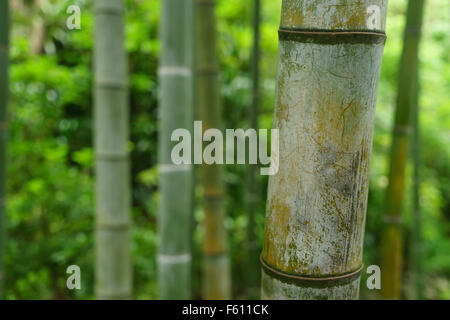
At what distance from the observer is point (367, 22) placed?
52 cm

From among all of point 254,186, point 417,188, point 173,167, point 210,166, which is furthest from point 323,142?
point 417,188

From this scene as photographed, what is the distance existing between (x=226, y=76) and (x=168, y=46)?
2.49 meters

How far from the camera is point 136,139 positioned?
13.0ft

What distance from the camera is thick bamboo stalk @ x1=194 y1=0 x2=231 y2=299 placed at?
1758mm

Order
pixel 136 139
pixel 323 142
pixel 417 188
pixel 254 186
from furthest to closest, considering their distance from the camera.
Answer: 1. pixel 136 139
2. pixel 417 188
3. pixel 254 186
4. pixel 323 142

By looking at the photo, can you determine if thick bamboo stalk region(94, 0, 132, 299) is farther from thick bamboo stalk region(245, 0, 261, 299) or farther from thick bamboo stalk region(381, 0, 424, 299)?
thick bamboo stalk region(381, 0, 424, 299)

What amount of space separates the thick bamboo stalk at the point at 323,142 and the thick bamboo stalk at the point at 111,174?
0.97 meters

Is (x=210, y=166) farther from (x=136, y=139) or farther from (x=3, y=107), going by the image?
(x=136, y=139)

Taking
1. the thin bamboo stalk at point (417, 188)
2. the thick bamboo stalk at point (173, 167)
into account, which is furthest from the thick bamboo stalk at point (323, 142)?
the thin bamboo stalk at point (417, 188)

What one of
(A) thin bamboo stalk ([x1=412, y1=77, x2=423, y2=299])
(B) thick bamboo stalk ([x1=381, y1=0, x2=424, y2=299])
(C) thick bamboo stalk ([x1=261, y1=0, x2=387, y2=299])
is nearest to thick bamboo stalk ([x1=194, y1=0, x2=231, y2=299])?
(B) thick bamboo stalk ([x1=381, y1=0, x2=424, y2=299])

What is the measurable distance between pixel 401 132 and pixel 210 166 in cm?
83

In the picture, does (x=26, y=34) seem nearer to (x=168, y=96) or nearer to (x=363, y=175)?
(x=168, y=96)

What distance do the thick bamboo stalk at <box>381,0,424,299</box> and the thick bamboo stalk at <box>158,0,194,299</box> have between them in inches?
30.5
